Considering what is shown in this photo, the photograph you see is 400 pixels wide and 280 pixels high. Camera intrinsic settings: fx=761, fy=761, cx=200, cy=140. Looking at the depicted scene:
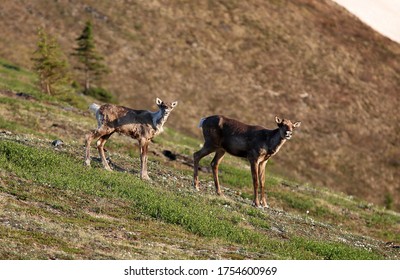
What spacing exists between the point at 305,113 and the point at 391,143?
1120 cm

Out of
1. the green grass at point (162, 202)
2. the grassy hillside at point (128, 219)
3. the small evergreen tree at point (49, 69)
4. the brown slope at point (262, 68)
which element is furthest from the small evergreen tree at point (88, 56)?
the green grass at point (162, 202)

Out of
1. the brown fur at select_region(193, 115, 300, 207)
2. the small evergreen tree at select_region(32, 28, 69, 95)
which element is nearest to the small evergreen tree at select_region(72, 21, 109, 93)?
the small evergreen tree at select_region(32, 28, 69, 95)

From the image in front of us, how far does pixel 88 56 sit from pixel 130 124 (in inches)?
1867

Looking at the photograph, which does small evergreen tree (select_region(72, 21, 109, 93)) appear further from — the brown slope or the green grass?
the green grass

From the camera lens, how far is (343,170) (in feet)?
276

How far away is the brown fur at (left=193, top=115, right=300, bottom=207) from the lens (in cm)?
3088

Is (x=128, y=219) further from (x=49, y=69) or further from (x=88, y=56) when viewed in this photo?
(x=88, y=56)

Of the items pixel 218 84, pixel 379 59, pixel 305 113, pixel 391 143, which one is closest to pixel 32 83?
pixel 218 84

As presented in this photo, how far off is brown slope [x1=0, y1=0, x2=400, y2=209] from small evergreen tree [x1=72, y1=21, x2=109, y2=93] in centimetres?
504

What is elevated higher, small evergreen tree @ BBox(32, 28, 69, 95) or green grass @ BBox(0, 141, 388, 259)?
green grass @ BBox(0, 141, 388, 259)

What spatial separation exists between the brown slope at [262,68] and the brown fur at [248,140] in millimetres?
44834

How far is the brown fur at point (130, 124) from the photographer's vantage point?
101 ft

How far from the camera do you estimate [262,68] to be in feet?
341
